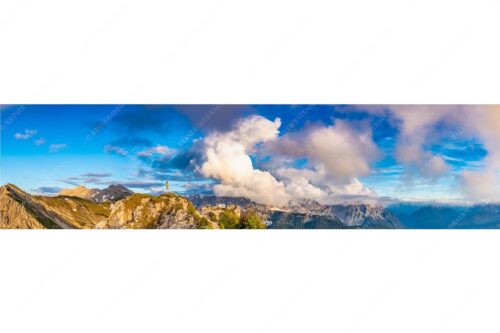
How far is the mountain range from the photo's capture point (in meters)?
13.3

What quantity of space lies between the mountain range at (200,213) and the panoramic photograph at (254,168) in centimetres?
2

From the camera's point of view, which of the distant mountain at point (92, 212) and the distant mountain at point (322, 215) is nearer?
the distant mountain at point (322, 215)

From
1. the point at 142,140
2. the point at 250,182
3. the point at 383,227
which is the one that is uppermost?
the point at 142,140

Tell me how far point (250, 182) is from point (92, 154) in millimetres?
3734

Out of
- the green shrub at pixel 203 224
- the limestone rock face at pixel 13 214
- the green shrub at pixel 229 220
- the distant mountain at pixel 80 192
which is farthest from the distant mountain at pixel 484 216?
the limestone rock face at pixel 13 214

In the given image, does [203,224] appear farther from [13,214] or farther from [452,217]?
[452,217]

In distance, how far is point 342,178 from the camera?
44.3ft

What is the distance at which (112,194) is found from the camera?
13664 millimetres

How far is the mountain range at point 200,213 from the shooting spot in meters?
13.3

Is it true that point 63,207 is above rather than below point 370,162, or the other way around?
below

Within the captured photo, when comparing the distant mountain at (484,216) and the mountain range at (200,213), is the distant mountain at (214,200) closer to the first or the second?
the mountain range at (200,213)

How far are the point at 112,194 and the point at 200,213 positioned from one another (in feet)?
6.98

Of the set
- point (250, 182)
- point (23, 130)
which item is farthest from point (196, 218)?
point (23, 130)

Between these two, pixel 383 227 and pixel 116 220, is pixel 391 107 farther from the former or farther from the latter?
pixel 116 220
